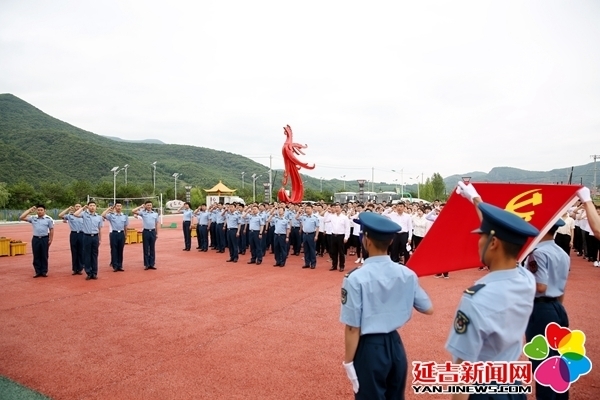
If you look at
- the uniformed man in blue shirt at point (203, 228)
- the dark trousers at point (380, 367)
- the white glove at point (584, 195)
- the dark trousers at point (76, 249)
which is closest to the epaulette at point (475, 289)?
the dark trousers at point (380, 367)

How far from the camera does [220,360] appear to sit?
4422 millimetres

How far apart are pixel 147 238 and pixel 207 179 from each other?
6661 centimetres

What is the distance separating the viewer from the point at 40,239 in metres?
9.27

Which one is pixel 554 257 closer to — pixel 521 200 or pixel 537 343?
pixel 521 200

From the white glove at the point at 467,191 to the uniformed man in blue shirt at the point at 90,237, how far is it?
8523mm

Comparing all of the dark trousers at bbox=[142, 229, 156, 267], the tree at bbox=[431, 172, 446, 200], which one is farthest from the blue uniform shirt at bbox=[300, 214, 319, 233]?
the tree at bbox=[431, 172, 446, 200]

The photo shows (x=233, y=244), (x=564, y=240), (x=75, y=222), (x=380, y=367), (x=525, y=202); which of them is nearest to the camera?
(x=380, y=367)

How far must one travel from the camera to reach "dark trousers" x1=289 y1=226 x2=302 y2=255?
43.6 ft

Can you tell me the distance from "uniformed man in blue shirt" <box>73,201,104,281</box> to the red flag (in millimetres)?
8104

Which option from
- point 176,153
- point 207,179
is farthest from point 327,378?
point 176,153

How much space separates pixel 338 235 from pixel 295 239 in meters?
3.32

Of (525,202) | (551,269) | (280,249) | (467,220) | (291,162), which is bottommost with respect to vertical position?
(280,249)

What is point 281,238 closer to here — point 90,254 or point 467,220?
point 90,254

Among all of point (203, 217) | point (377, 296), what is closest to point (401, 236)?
point (203, 217)
